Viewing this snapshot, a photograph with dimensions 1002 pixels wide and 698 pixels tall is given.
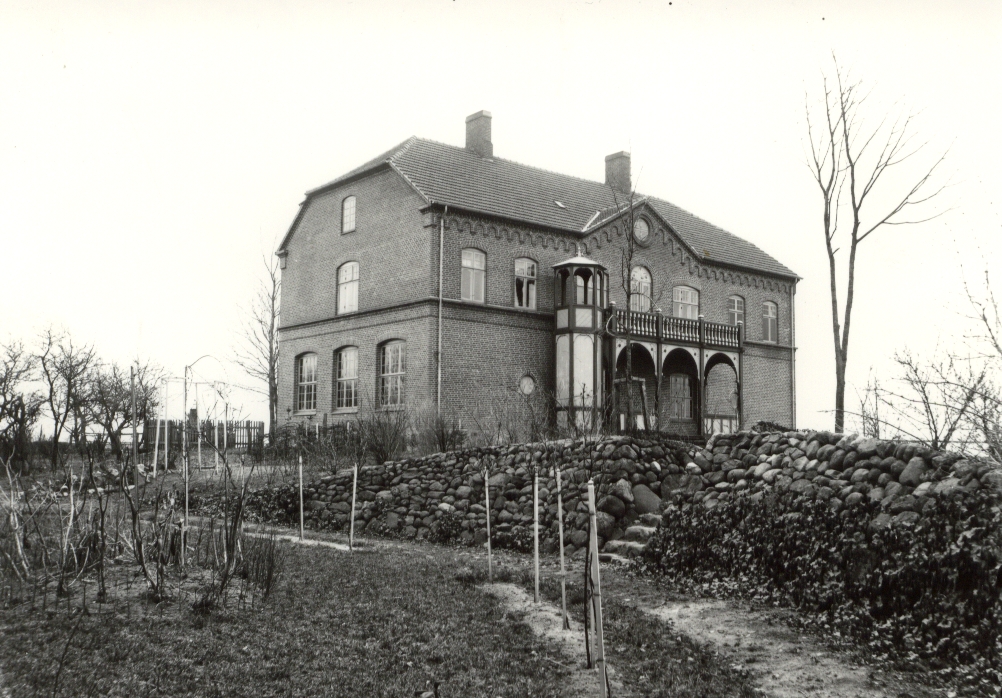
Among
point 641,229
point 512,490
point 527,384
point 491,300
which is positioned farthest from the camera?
point 641,229

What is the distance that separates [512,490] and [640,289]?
16587mm

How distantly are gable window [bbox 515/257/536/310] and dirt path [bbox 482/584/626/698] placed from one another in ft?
57.8

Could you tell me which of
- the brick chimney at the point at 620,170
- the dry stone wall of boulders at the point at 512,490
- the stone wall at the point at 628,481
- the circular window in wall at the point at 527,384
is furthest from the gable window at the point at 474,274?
the brick chimney at the point at 620,170

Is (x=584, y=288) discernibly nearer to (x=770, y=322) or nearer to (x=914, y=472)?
(x=770, y=322)

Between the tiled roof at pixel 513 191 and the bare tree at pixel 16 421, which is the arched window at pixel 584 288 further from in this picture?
the bare tree at pixel 16 421

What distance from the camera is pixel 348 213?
29734 mm

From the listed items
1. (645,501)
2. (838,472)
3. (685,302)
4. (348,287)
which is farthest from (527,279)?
(838,472)

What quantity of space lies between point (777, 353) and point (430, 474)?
70.8 ft

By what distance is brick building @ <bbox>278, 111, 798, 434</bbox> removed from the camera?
26.3m

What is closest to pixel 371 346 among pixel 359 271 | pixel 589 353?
pixel 359 271

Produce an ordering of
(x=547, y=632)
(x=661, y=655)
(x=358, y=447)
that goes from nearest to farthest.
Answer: (x=661, y=655) < (x=547, y=632) < (x=358, y=447)

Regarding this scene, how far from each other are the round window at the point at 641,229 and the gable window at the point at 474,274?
21.8ft

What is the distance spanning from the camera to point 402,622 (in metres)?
8.72

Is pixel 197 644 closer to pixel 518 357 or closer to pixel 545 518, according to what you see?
pixel 545 518
